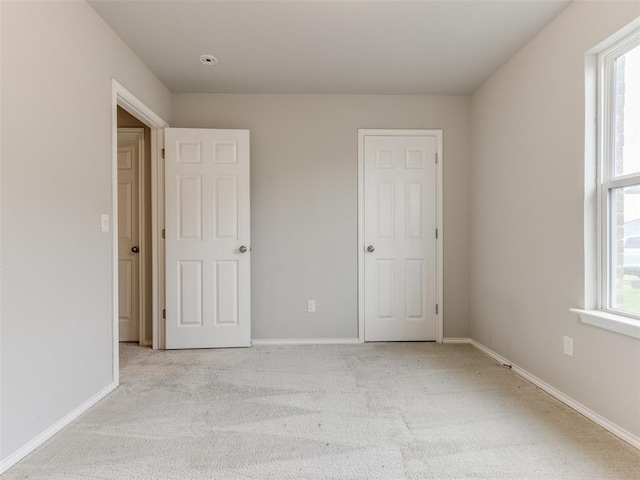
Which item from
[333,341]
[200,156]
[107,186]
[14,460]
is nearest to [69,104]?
[107,186]

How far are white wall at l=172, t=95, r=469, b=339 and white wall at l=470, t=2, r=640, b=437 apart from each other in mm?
666

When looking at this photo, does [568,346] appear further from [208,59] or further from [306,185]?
[208,59]

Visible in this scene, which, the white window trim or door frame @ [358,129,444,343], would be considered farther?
door frame @ [358,129,444,343]

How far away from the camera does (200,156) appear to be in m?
3.08

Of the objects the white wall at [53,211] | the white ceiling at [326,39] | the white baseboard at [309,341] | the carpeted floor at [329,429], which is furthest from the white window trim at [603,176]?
the white wall at [53,211]

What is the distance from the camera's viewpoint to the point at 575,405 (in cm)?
196

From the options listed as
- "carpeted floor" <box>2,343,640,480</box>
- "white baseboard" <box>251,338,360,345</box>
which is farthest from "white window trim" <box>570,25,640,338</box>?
"white baseboard" <box>251,338,360,345</box>

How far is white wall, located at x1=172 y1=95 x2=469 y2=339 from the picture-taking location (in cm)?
325

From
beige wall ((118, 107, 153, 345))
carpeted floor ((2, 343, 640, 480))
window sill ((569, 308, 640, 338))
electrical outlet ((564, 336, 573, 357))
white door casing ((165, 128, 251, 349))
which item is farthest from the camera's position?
beige wall ((118, 107, 153, 345))

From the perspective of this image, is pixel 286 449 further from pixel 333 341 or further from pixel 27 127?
pixel 27 127

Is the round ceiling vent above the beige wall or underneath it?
above

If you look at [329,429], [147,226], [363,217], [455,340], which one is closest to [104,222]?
[147,226]

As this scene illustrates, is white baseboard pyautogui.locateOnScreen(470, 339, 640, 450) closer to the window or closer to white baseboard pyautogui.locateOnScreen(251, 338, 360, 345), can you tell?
the window

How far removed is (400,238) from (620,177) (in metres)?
1.73
